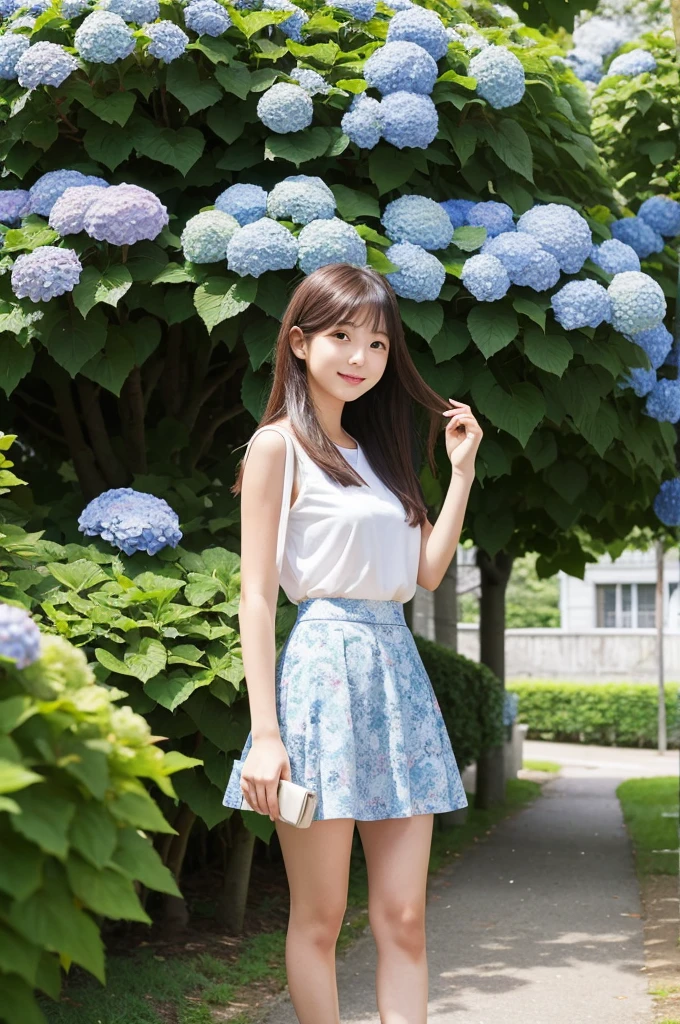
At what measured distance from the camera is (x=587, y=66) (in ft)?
19.2

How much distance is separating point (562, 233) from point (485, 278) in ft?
1.19

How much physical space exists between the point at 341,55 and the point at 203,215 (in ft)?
2.69

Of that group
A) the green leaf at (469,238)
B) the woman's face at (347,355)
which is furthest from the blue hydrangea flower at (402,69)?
the woman's face at (347,355)

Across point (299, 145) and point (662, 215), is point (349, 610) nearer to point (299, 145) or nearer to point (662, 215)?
point (299, 145)

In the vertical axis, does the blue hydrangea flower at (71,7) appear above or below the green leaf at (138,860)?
above

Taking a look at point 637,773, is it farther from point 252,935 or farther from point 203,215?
point 203,215

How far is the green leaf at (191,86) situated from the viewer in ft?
11.9

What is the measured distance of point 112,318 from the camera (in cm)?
392

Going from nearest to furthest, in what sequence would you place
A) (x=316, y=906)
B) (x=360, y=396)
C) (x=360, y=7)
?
(x=316, y=906), (x=360, y=396), (x=360, y=7)

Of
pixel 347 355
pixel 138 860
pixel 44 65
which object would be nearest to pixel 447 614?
pixel 44 65

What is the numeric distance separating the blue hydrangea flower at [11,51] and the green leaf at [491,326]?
160 centimetres

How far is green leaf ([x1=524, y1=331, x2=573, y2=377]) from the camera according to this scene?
3535 millimetres

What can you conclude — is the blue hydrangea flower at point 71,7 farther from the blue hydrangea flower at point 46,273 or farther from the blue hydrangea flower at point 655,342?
the blue hydrangea flower at point 655,342

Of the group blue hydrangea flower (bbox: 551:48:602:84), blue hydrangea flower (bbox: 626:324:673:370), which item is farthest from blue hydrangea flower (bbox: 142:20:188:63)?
blue hydrangea flower (bbox: 551:48:602:84)
